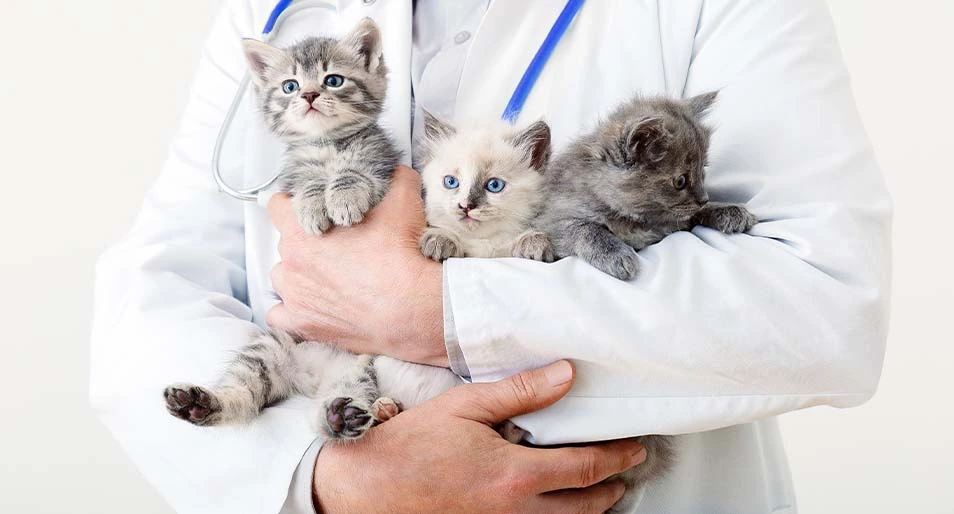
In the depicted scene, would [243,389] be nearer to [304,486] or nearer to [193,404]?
[193,404]

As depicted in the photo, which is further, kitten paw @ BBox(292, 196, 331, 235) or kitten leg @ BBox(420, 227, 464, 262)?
kitten paw @ BBox(292, 196, 331, 235)

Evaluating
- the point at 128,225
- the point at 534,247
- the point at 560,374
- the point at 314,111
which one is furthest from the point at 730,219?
the point at 128,225

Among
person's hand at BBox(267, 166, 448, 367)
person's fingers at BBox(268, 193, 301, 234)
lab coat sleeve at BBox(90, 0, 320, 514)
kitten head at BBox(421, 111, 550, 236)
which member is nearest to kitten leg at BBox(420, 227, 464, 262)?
person's hand at BBox(267, 166, 448, 367)

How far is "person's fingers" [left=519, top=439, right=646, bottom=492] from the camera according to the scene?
5.60 ft

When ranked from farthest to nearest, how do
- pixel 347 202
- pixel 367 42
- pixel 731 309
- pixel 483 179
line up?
pixel 367 42 → pixel 483 179 → pixel 347 202 → pixel 731 309

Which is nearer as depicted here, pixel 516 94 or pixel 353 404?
pixel 353 404

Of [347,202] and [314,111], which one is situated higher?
[314,111]

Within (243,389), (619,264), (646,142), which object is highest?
(646,142)

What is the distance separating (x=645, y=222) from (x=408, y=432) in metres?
0.71

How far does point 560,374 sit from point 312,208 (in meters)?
0.74

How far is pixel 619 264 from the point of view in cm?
176

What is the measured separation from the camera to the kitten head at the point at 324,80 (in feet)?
7.26

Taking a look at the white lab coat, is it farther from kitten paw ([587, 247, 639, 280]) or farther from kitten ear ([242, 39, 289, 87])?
kitten ear ([242, 39, 289, 87])

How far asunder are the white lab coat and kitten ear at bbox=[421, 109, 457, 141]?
0.13 m
